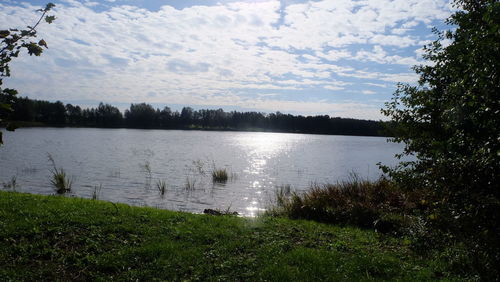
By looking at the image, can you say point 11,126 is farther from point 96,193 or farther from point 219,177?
point 219,177

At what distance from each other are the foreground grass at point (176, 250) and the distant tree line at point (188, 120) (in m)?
107

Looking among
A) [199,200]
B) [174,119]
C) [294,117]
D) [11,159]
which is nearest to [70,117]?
[174,119]

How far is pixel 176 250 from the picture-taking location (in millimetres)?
7000

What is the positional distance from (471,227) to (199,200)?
16.4 m

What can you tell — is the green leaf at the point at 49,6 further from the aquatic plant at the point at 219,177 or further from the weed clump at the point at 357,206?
the aquatic plant at the point at 219,177

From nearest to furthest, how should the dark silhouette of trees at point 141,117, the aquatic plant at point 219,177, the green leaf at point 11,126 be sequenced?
the green leaf at point 11,126
the aquatic plant at point 219,177
the dark silhouette of trees at point 141,117

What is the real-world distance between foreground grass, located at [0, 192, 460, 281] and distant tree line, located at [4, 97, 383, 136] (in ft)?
351

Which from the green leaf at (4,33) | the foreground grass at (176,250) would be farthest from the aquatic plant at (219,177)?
the green leaf at (4,33)

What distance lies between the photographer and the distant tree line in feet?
376

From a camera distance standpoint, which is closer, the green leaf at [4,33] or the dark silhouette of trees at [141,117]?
the green leaf at [4,33]

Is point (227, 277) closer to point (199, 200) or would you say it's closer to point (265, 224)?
point (265, 224)

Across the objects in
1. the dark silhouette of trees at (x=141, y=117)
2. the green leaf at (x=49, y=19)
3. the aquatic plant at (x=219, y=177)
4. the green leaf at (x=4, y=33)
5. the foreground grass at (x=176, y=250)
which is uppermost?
the dark silhouette of trees at (x=141, y=117)

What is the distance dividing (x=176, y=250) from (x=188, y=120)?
137757 millimetres

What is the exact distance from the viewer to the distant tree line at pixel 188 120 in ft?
376
